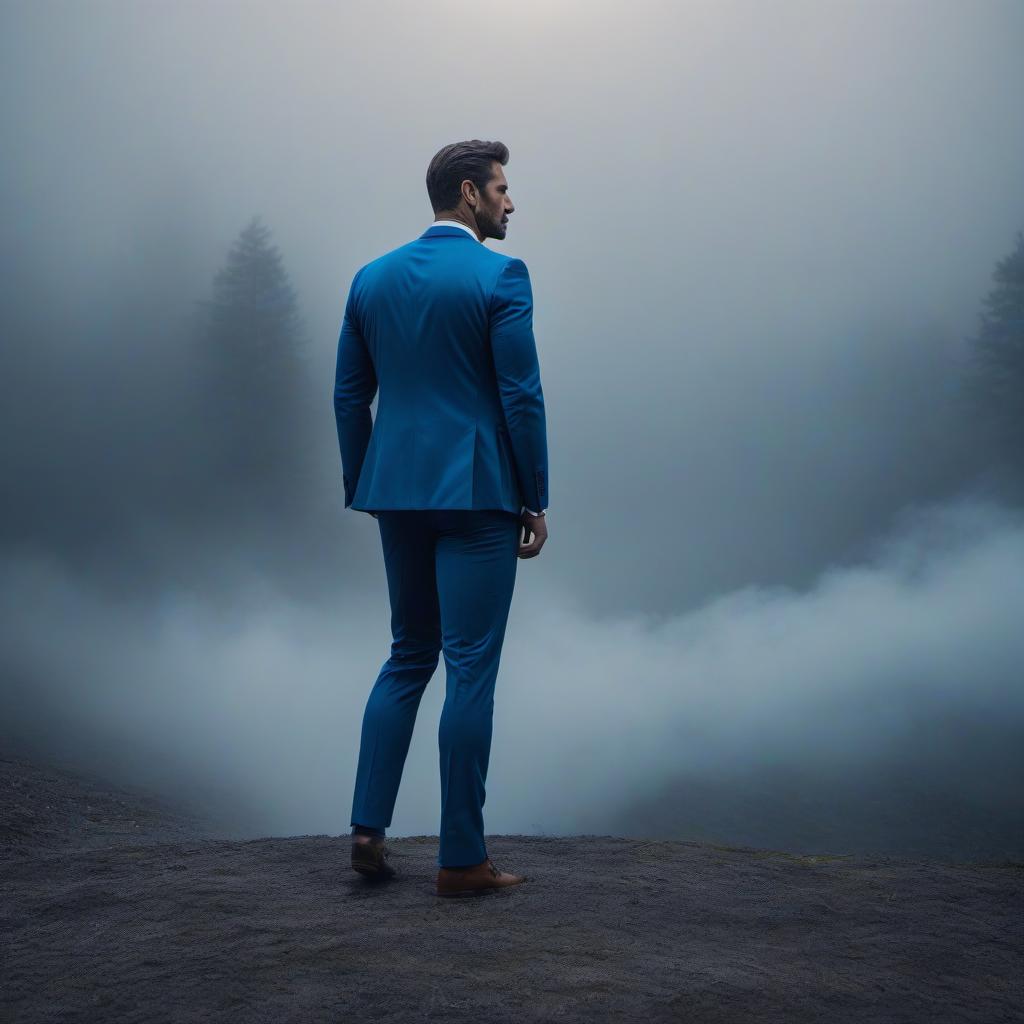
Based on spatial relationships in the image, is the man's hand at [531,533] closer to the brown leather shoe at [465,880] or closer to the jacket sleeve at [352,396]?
the jacket sleeve at [352,396]

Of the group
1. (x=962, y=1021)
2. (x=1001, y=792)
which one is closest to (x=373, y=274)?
(x=962, y=1021)

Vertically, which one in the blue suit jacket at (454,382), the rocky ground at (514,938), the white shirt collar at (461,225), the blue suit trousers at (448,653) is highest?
the white shirt collar at (461,225)

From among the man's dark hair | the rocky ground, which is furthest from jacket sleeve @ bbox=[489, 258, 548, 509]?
the rocky ground

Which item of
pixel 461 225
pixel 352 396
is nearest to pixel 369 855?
pixel 352 396

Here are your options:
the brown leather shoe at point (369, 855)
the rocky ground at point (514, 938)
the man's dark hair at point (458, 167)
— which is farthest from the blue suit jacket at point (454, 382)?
the rocky ground at point (514, 938)

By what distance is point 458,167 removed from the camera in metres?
2.74

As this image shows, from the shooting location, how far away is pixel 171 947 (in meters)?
2.15

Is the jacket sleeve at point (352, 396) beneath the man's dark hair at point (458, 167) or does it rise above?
beneath

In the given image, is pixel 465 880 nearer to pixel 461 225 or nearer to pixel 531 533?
pixel 531 533

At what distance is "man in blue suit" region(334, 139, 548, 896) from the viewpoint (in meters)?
2.55

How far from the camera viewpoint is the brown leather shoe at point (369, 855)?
105 inches

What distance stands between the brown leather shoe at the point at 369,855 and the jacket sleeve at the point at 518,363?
40.4 inches

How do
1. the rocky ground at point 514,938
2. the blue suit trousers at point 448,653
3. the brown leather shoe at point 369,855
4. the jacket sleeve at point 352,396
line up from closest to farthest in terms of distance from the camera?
the rocky ground at point 514,938
the blue suit trousers at point 448,653
the brown leather shoe at point 369,855
the jacket sleeve at point 352,396

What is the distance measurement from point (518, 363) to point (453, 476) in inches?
12.7
